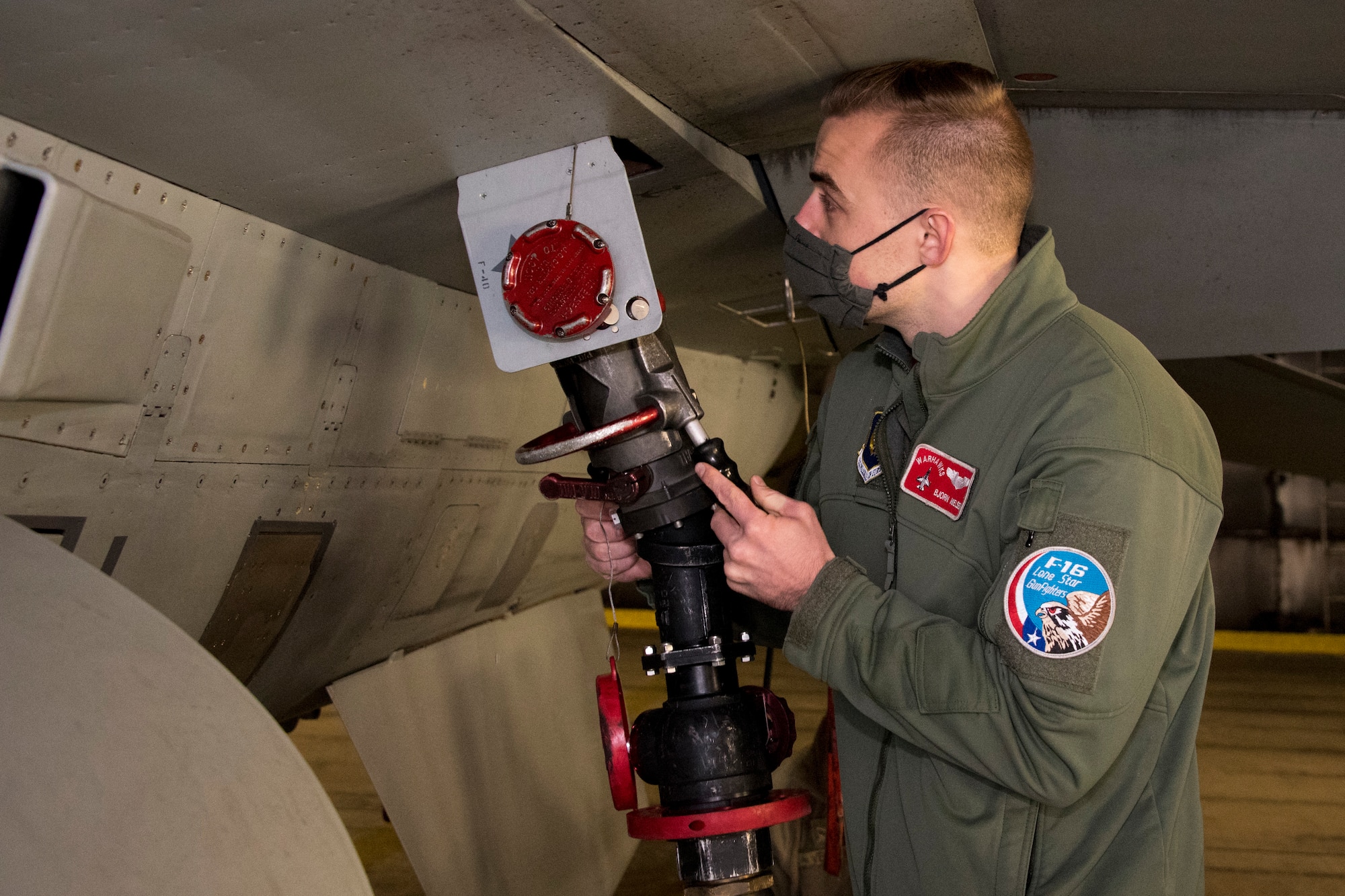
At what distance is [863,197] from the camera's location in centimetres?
149

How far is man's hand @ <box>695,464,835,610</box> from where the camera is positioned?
4.62 feet

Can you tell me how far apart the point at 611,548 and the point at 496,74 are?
80cm

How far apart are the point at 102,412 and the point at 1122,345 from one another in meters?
1.48

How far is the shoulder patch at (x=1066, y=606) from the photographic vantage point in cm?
121

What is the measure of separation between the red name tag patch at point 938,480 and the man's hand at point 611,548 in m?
0.51

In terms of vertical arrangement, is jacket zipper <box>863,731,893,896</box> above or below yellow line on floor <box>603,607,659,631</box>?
above

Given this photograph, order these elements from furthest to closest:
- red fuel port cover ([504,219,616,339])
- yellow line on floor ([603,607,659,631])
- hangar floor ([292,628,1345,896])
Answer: yellow line on floor ([603,607,659,631]), hangar floor ([292,628,1345,896]), red fuel port cover ([504,219,616,339])

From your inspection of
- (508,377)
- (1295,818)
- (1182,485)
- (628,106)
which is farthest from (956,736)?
(1295,818)

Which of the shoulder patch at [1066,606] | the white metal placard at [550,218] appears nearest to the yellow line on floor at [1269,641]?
the white metal placard at [550,218]

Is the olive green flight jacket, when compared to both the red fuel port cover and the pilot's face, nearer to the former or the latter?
the pilot's face

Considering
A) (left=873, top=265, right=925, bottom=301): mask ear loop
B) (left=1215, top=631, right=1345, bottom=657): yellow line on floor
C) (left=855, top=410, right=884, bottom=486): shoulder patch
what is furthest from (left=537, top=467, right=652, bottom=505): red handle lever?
(left=1215, top=631, right=1345, bottom=657): yellow line on floor

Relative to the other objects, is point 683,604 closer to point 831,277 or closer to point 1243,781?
point 831,277

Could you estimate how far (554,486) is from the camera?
1609mm

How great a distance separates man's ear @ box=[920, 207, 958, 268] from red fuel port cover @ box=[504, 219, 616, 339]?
0.47 meters
